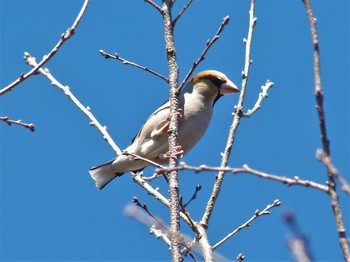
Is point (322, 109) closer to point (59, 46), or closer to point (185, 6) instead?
point (59, 46)

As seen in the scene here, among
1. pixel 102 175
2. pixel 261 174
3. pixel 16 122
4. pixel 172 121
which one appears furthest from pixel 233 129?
pixel 102 175

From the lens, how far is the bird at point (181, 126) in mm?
5250

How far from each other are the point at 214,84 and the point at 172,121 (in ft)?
8.01

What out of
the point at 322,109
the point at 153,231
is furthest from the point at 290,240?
the point at 153,231

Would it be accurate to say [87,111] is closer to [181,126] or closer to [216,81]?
[181,126]

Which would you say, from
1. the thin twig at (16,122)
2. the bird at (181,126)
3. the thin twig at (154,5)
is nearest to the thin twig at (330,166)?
the thin twig at (16,122)

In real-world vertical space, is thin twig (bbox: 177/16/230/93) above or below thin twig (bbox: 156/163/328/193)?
above

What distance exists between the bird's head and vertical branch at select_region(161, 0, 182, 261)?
1.96 m

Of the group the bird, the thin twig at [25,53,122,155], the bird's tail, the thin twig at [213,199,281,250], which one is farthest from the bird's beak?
the thin twig at [213,199,281,250]

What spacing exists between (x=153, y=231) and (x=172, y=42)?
1.12 meters

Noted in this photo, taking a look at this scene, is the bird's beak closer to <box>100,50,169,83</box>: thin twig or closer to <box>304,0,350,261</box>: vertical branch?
<box>100,50,169,83</box>: thin twig

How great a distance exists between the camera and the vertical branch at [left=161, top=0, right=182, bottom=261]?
2.93 metres

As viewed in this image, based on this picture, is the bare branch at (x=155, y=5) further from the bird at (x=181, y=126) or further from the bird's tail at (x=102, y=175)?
the bird's tail at (x=102, y=175)

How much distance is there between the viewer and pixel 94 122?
430 centimetres
